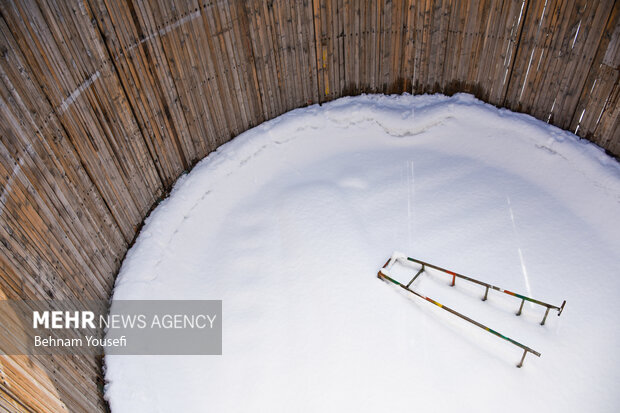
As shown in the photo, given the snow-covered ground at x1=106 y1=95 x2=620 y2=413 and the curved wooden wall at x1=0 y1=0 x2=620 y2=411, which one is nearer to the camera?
the curved wooden wall at x1=0 y1=0 x2=620 y2=411

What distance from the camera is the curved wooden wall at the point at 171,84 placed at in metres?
3.73

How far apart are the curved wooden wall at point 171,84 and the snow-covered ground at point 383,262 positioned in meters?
0.31

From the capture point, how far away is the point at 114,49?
4.62 m

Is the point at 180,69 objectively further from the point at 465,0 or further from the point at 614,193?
the point at 614,193

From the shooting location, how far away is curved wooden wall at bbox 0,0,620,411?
3.73 m

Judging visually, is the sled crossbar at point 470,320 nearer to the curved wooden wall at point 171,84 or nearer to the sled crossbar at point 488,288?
the sled crossbar at point 488,288

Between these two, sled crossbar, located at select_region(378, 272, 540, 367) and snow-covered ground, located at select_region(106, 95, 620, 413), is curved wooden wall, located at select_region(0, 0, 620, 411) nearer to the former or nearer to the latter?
snow-covered ground, located at select_region(106, 95, 620, 413)

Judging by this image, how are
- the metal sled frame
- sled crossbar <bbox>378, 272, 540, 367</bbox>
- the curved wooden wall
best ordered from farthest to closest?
the metal sled frame, sled crossbar <bbox>378, 272, 540, 367</bbox>, the curved wooden wall

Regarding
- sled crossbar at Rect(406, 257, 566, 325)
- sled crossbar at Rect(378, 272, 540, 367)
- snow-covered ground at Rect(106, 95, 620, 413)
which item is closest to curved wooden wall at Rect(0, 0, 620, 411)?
snow-covered ground at Rect(106, 95, 620, 413)

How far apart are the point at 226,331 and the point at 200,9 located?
3541 mm

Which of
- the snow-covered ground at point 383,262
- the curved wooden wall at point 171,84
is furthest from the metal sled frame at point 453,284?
the curved wooden wall at point 171,84

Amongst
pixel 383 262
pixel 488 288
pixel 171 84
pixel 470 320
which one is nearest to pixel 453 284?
pixel 488 288

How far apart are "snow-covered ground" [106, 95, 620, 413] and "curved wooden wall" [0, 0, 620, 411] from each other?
1.03 ft

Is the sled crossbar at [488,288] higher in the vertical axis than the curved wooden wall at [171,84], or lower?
lower
